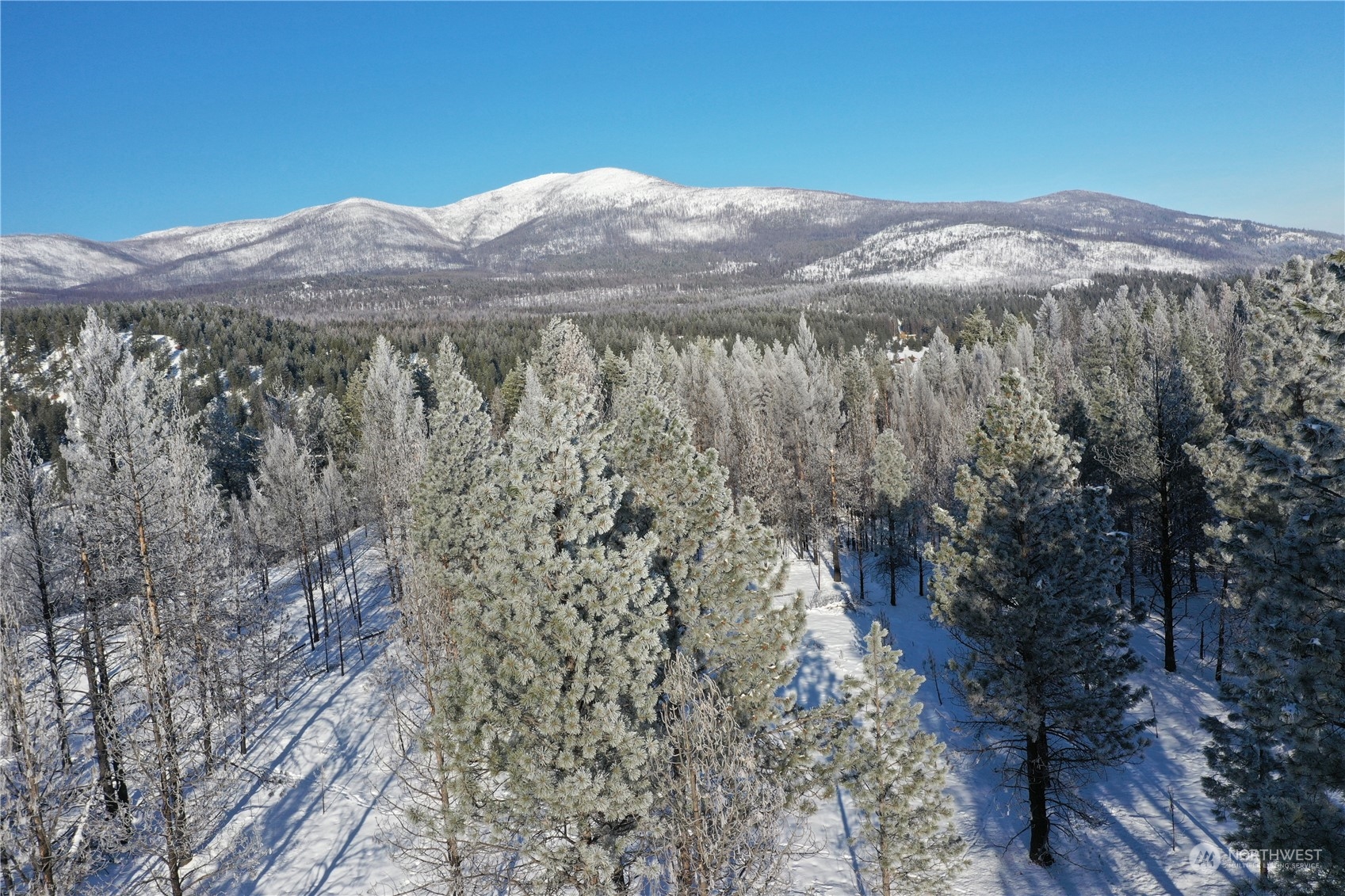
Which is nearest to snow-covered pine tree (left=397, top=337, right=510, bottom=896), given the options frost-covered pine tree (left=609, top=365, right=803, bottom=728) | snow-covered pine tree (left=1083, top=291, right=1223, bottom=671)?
frost-covered pine tree (left=609, top=365, right=803, bottom=728)

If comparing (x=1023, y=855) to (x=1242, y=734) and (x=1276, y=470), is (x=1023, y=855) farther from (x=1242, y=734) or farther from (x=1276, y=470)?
(x=1276, y=470)

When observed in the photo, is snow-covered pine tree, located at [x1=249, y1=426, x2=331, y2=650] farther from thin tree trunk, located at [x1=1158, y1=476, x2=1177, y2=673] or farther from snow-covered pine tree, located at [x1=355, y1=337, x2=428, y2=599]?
thin tree trunk, located at [x1=1158, y1=476, x2=1177, y2=673]

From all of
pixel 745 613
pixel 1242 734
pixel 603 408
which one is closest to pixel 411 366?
pixel 603 408

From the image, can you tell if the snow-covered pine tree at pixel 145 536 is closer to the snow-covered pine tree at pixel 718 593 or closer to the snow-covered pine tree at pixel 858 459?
the snow-covered pine tree at pixel 718 593

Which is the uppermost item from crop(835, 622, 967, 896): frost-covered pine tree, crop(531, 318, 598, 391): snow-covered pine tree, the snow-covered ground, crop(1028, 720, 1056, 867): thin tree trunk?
crop(531, 318, 598, 391): snow-covered pine tree

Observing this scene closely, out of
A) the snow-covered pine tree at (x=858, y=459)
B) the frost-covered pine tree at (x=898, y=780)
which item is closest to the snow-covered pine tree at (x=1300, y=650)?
the frost-covered pine tree at (x=898, y=780)

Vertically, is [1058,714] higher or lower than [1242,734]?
lower
